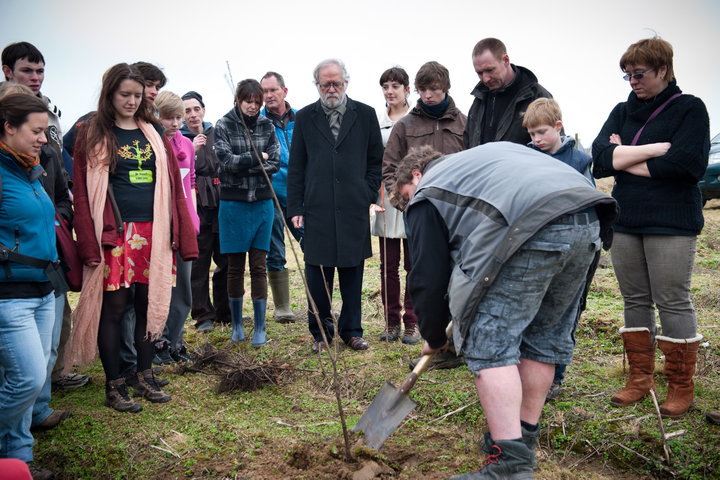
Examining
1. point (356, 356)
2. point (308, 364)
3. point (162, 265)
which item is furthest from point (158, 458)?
point (356, 356)

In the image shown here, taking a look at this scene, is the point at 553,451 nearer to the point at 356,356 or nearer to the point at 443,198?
the point at 443,198

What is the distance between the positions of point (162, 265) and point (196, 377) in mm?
1093

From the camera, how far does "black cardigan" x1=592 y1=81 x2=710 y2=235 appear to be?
3.41m

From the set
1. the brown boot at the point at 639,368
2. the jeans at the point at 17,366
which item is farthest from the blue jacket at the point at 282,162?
A: the brown boot at the point at 639,368

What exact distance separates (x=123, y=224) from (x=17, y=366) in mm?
1177

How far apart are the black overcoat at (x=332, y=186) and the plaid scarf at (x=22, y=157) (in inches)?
91.1

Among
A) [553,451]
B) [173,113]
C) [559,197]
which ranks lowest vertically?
[553,451]

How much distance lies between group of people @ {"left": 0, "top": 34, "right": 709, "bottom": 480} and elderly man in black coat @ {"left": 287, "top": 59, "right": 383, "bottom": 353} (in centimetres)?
2

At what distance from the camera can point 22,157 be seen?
3.04 m

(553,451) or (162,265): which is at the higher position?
(162,265)

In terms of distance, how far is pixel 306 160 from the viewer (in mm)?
5203

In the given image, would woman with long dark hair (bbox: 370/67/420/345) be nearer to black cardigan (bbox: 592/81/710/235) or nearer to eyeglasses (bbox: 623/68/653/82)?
black cardigan (bbox: 592/81/710/235)

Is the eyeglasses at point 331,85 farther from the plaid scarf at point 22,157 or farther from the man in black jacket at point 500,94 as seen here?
the plaid scarf at point 22,157

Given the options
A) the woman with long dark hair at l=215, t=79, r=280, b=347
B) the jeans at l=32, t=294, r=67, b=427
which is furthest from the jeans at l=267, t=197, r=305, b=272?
the jeans at l=32, t=294, r=67, b=427
